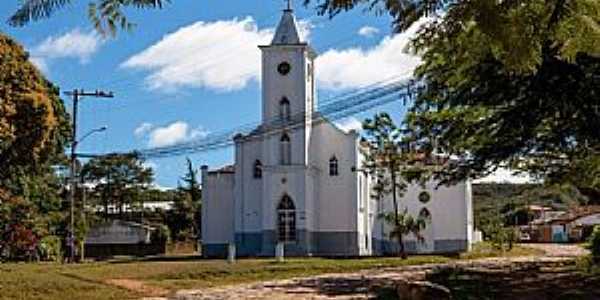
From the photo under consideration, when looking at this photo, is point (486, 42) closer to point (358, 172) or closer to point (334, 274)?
point (334, 274)

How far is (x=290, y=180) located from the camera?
47.4 m

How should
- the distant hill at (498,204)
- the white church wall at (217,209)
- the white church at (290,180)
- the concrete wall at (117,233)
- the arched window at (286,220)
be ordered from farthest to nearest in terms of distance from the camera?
1. the concrete wall at (117,233)
2. the distant hill at (498,204)
3. the white church wall at (217,209)
4. the white church at (290,180)
5. the arched window at (286,220)

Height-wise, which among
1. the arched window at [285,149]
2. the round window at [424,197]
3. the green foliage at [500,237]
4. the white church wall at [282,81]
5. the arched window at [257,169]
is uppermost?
the white church wall at [282,81]

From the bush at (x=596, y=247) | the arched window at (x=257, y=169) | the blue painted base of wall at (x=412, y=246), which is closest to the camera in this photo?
the bush at (x=596, y=247)

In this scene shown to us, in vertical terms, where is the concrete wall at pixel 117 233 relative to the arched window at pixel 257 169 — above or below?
below

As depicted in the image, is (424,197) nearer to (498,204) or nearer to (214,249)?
(214,249)

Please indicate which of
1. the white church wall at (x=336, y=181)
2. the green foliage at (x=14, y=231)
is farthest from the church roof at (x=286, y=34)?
the green foliage at (x=14, y=231)

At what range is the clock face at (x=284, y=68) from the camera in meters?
48.6

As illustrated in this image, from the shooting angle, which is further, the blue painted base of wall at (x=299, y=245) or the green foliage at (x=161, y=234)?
the green foliage at (x=161, y=234)

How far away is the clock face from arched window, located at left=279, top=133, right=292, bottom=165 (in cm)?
324

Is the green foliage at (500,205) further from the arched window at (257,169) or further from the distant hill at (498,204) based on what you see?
the arched window at (257,169)

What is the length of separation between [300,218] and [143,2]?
44.0 m

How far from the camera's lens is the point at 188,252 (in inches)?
2292

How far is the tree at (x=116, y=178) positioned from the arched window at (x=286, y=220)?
2707cm
